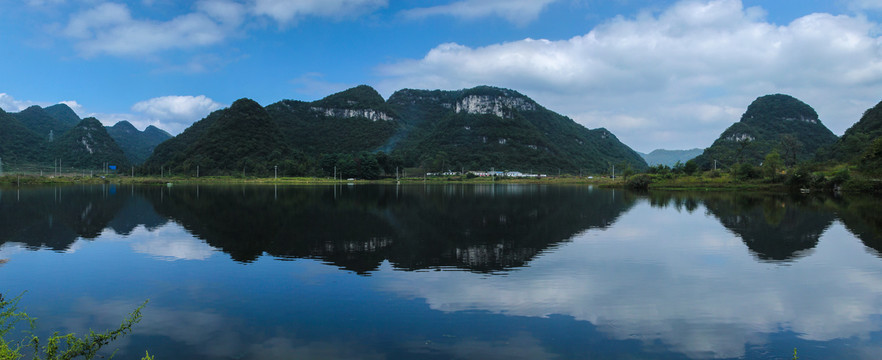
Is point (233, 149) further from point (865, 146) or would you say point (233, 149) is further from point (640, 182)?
point (865, 146)

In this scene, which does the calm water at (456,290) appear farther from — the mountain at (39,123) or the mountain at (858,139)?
the mountain at (39,123)

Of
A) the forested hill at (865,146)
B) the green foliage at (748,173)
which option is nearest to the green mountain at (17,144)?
the green foliage at (748,173)

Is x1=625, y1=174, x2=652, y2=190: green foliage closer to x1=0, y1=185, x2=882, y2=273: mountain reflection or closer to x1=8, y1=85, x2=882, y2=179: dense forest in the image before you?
x1=8, y1=85, x2=882, y2=179: dense forest

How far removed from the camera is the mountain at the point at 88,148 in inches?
5955

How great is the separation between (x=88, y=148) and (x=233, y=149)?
7316cm

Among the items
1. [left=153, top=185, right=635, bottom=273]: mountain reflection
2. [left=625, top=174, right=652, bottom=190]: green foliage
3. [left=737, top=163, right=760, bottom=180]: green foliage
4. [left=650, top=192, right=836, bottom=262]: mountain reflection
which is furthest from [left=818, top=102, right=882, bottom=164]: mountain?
[left=153, top=185, right=635, bottom=273]: mountain reflection

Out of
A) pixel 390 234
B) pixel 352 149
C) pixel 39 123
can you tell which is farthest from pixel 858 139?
pixel 39 123

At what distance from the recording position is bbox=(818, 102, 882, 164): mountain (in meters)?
74.2

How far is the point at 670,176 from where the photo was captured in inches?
3039

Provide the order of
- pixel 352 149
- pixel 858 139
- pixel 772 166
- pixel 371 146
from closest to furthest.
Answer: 1. pixel 772 166
2. pixel 858 139
3. pixel 352 149
4. pixel 371 146

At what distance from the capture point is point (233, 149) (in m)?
132

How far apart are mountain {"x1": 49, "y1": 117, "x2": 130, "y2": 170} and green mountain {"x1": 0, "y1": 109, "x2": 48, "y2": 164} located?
165 inches

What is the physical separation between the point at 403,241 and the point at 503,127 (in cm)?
17291

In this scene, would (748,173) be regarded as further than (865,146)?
No
